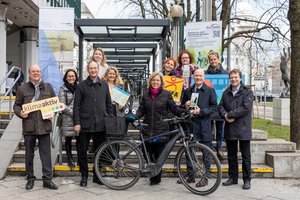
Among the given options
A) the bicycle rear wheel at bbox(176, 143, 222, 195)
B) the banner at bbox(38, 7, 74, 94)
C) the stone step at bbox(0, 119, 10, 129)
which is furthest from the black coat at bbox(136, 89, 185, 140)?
the stone step at bbox(0, 119, 10, 129)

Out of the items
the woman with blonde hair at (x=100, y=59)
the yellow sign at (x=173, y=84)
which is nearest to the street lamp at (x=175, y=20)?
the woman with blonde hair at (x=100, y=59)

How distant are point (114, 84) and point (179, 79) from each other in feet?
3.78

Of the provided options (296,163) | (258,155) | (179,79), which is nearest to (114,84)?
(179,79)

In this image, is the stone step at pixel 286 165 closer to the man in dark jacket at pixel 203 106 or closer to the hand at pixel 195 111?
the man in dark jacket at pixel 203 106

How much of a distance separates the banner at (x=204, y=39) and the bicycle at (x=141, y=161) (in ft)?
9.99

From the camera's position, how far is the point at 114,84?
6.79 metres

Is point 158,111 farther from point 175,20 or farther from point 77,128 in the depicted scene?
point 175,20

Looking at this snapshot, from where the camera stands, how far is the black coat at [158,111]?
19.9 feet

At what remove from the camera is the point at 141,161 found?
19.6 feet

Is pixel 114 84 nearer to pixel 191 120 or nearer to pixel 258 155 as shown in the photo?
pixel 191 120

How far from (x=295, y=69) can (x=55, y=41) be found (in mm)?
5125

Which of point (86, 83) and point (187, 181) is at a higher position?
point (86, 83)

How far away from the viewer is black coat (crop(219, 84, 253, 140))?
20.0 feet

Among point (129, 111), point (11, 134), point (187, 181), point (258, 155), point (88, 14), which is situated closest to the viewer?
point (187, 181)
